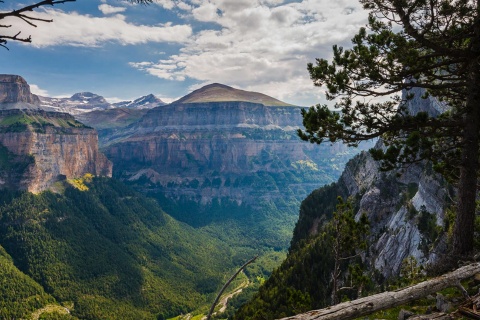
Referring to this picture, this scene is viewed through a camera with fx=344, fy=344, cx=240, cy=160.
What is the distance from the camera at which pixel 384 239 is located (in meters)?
74.0

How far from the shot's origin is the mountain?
5556cm

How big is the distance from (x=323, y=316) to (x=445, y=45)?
64.5ft

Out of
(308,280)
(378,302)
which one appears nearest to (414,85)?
(378,302)

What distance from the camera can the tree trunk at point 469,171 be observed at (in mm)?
21062

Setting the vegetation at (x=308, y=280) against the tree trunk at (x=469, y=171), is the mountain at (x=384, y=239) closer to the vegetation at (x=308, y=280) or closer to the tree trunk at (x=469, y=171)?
the vegetation at (x=308, y=280)

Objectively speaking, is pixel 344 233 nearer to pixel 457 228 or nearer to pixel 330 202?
pixel 457 228

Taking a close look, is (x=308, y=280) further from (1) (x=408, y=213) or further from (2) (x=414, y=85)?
(2) (x=414, y=85)

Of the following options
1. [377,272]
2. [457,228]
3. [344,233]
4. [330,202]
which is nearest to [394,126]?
[457,228]

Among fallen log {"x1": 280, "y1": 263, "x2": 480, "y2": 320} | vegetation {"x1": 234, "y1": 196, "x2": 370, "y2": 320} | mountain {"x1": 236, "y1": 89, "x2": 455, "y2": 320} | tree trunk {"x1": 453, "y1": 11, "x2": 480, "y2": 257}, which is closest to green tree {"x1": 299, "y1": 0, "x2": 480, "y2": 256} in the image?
tree trunk {"x1": 453, "y1": 11, "x2": 480, "y2": 257}

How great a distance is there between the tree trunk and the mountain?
12462 millimetres

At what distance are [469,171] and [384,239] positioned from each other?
57549 mm

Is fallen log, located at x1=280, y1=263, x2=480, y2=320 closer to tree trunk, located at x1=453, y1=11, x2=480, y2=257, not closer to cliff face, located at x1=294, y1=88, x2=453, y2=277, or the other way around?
tree trunk, located at x1=453, y1=11, x2=480, y2=257

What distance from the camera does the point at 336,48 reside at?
23.0 m

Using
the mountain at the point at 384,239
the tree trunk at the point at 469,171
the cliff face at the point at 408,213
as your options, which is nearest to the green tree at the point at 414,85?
the tree trunk at the point at 469,171
